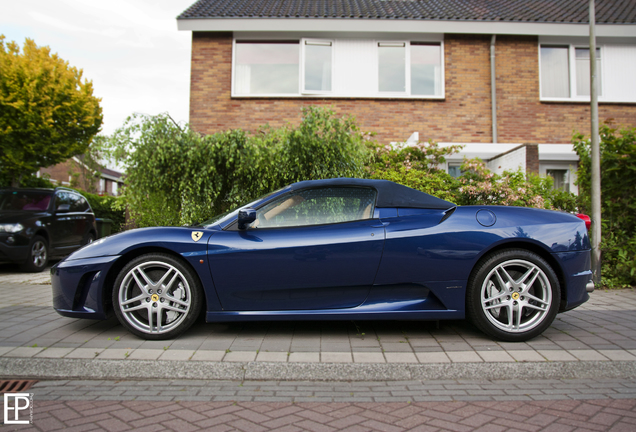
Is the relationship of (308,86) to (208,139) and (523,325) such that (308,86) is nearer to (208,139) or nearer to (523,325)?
(208,139)

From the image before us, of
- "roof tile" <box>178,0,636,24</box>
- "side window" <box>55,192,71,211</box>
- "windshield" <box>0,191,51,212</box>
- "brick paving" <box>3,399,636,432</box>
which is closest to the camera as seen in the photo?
"brick paving" <box>3,399,636,432</box>

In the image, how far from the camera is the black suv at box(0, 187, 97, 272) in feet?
25.3

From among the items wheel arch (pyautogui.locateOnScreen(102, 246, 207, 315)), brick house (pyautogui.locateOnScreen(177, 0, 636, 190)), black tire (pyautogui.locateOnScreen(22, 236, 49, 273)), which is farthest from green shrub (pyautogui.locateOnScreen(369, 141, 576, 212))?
black tire (pyautogui.locateOnScreen(22, 236, 49, 273))

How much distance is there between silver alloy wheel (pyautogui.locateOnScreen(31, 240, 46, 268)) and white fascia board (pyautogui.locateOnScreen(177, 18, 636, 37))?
6.73 metres

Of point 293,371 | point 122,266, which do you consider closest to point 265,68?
point 122,266

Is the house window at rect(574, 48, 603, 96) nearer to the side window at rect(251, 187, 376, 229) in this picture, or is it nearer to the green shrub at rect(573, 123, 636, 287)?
the green shrub at rect(573, 123, 636, 287)

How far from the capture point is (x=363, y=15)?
37.9 ft

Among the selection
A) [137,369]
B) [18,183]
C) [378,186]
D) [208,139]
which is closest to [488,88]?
[208,139]

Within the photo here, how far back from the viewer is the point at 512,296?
342 centimetres

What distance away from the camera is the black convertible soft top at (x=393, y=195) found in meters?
3.58

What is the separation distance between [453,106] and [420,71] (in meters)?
1.38

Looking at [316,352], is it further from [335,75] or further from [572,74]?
[572,74]

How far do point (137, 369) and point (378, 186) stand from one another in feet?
7.78

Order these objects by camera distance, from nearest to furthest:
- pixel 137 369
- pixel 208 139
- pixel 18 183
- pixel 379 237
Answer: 1. pixel 137 369
2. pixel 379 237
3. pixel 208 139
4. pixel 18 183
